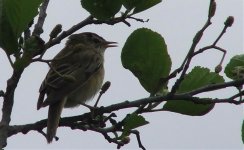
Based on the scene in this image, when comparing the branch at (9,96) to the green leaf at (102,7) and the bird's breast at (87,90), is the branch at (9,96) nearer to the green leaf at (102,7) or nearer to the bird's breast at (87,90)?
the green leaf at (102,7)

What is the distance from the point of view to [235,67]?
106 inches

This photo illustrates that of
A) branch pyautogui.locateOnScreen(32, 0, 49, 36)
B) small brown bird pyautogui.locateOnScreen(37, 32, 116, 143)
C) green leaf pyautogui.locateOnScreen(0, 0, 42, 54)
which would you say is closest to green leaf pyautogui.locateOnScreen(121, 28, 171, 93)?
branch pyautogui.locateOnScreen(32, 0, 49, 36)

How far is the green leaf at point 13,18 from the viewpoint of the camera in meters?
2.46

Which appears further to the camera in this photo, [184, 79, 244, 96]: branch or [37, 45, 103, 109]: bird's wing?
[37, 45, 103, 109]: bird's wing

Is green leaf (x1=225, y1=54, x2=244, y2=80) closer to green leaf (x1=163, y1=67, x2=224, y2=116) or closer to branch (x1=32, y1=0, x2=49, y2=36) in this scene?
green leaf (x1=163, y1=67, x2=224, y2=116)

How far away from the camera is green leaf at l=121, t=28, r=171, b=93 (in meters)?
2.78

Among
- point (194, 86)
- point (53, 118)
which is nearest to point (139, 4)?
point (194, 86)

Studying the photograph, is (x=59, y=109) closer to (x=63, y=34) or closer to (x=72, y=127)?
(x=72, y=127)

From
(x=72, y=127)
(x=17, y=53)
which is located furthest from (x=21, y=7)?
(x=72, y=127)

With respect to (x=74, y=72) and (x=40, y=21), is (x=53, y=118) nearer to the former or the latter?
(x=74, y=72)

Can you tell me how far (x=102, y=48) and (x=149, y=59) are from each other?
4.39 meters

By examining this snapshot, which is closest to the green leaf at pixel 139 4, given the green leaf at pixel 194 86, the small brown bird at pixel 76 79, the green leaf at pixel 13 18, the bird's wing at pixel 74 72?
the green leaf at pixel 194 86

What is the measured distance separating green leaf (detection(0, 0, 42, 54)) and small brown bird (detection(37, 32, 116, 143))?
132cm

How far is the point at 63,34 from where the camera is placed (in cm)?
264
